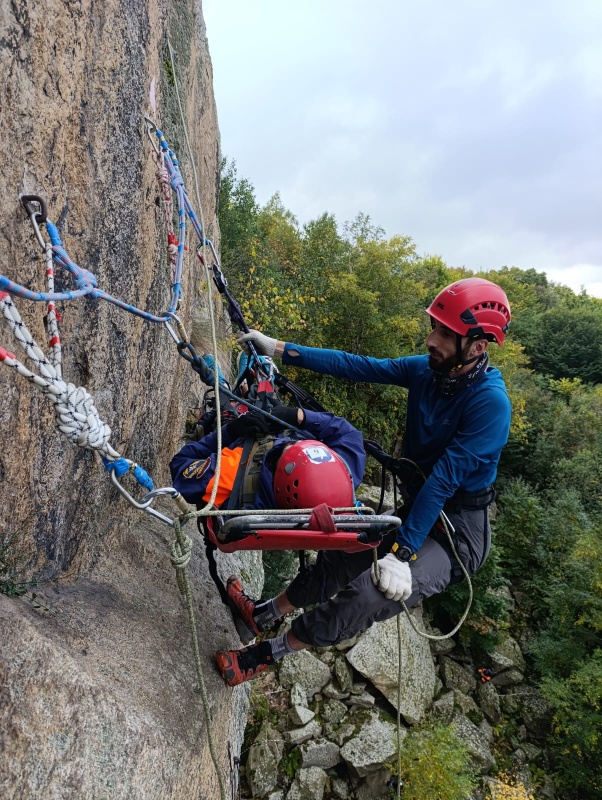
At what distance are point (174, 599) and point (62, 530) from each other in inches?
38.1

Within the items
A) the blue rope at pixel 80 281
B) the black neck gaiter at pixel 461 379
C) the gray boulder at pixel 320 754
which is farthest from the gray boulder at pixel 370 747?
the blue rope at pixel 80 281

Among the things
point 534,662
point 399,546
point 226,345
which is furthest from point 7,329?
point 534,662

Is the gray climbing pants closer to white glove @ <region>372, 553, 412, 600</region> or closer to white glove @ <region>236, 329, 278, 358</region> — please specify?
white glove @ <region>372, 553, 412, 600</region>

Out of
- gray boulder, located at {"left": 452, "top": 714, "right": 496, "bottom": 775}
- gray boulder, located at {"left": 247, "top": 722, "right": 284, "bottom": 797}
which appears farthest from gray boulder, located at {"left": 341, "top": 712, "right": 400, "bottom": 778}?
gray boulder, located at {"left": 452, "top": 714, "right": 496, "bottom": 775}

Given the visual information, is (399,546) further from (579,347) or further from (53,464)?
(579,347)

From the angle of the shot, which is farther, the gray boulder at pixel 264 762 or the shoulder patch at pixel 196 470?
the gray boulder at pixel 264 762

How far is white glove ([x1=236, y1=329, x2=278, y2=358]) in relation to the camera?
3.35 m

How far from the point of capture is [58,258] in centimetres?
187

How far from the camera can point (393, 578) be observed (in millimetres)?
2801

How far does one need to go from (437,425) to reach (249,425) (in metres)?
1.31

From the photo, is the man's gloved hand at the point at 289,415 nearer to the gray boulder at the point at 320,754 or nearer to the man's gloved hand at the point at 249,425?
the man's gloved hand at the point at 249,425

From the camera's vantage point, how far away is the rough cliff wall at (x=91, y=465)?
1699 mm

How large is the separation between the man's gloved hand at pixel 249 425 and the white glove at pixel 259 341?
2.79 ft

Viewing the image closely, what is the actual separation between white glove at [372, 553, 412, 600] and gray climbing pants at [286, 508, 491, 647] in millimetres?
97
